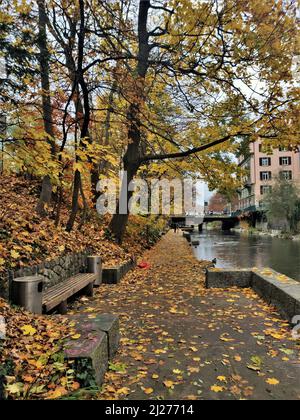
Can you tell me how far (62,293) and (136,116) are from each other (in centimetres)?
622

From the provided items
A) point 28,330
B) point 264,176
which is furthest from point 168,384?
point 264,176

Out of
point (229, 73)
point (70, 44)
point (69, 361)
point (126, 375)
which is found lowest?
point (126, 375)

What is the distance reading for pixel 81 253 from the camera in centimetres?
810

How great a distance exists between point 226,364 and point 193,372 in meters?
0.41

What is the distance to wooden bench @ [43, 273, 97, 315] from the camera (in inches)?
189

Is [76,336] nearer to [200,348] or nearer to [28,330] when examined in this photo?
[28,330]

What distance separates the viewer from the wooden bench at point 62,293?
480cm

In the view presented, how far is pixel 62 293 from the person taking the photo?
17.4 feet

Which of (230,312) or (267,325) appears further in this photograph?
(230,312)

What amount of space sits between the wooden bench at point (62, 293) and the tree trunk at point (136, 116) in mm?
4863

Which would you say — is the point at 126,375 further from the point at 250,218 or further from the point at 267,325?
the point at 250,218

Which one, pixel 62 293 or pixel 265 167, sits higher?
pixel 265 167

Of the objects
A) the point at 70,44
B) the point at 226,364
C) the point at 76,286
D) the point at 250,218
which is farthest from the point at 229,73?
the point at 250,218
